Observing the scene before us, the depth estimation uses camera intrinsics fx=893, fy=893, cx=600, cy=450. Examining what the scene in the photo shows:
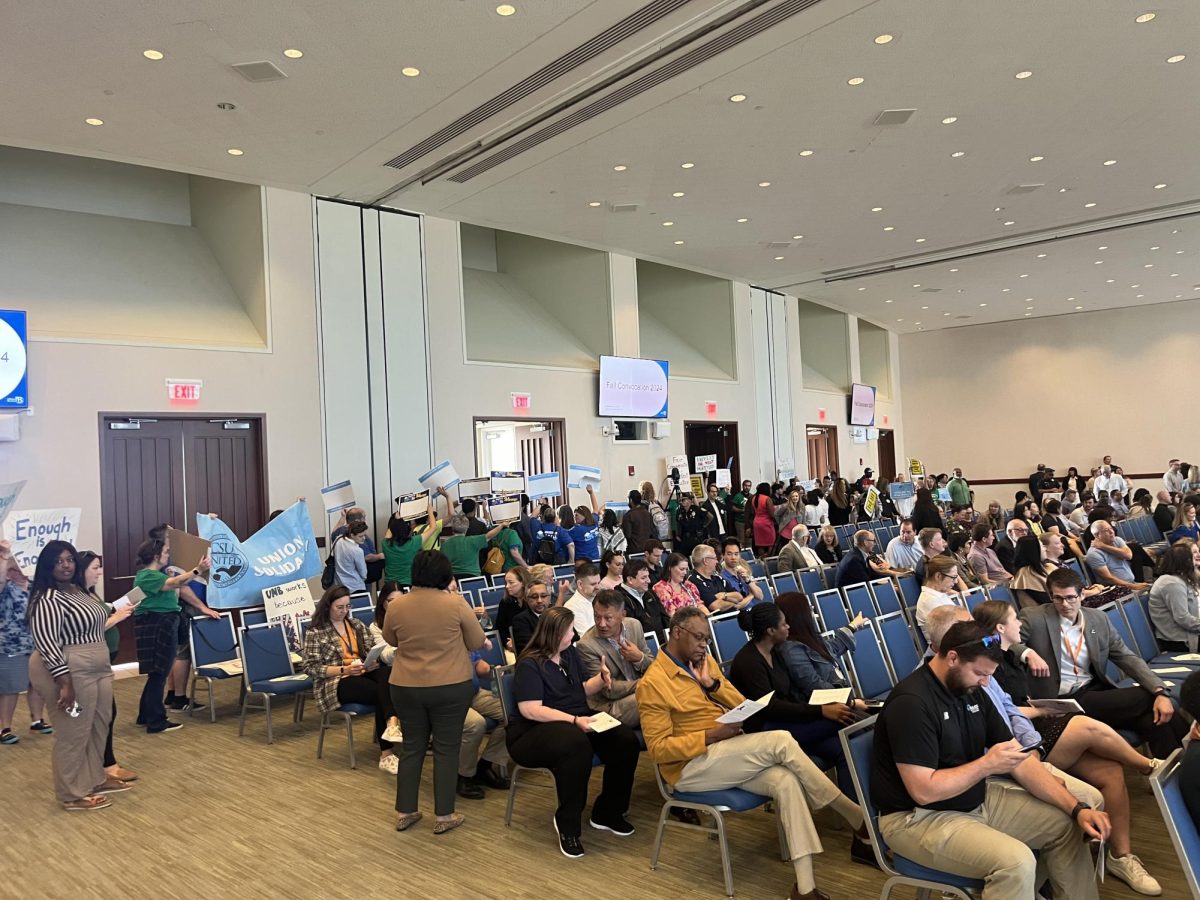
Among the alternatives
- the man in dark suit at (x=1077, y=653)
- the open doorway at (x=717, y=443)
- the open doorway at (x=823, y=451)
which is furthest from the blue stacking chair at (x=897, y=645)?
the open doorway at (x=823, y=451)

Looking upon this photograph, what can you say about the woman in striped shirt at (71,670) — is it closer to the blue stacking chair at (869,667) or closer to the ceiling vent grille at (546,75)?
the blue stacking chair at (869,667)

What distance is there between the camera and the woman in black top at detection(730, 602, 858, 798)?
391cm

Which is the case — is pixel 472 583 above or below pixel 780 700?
above

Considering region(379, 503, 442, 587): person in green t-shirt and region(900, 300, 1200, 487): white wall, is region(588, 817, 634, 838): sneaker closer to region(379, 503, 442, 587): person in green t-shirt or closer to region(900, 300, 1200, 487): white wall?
region(379, 503, 442, 587): person in green t-shirt

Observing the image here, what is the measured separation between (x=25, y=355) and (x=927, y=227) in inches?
460

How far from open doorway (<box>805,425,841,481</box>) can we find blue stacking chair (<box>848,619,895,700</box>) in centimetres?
1493

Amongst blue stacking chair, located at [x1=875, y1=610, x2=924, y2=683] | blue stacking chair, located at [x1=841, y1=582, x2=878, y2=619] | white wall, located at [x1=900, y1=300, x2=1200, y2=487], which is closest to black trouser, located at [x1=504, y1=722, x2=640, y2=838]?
blue stacking chair, located at [x1=875, y1=610, x2=924, y2=683]

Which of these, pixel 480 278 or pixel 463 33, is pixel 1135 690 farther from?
pixel 480 278

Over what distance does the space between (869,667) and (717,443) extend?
40.4ft

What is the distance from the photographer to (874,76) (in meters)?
7.86

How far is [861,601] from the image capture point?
6.21m

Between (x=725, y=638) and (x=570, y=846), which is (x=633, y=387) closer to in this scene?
(x=725, y=638)

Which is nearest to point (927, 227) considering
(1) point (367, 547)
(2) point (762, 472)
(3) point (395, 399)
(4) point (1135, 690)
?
(2) point (762, 472)

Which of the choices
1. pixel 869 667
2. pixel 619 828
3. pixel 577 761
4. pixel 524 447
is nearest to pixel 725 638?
pixel 869 667
